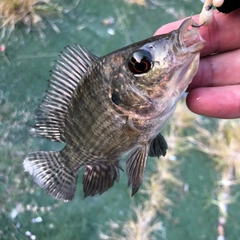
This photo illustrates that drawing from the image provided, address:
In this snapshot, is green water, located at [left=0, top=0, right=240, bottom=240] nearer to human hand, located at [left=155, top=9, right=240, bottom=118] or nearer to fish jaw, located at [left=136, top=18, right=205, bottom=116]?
human hand, located at [left=155, top=9, right=240, bottom=118]

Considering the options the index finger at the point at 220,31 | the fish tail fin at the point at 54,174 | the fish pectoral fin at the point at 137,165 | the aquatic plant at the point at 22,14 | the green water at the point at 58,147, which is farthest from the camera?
the aquatic plant at the point at 22,14

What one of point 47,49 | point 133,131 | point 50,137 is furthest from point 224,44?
point 47,49

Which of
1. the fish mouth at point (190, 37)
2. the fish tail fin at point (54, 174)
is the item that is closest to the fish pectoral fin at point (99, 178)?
the fish tail fin at point (54, 174)

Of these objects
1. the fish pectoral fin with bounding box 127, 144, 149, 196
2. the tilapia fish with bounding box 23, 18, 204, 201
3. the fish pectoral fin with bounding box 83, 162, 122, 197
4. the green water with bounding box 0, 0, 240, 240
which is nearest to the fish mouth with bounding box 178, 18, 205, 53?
the tilapia fish with bounding box 23, 18, 204, 201

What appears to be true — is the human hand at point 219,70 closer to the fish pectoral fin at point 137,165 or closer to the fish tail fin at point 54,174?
the fish pectoral fin at point 137,165

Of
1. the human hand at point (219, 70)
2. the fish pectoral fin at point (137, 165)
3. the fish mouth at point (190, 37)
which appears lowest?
the fish pectoral fin at point (137, 165)

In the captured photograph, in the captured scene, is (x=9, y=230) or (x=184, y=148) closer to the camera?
(x=9, y=230)

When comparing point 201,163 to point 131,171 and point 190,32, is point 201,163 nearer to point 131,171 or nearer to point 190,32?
point 131,171
